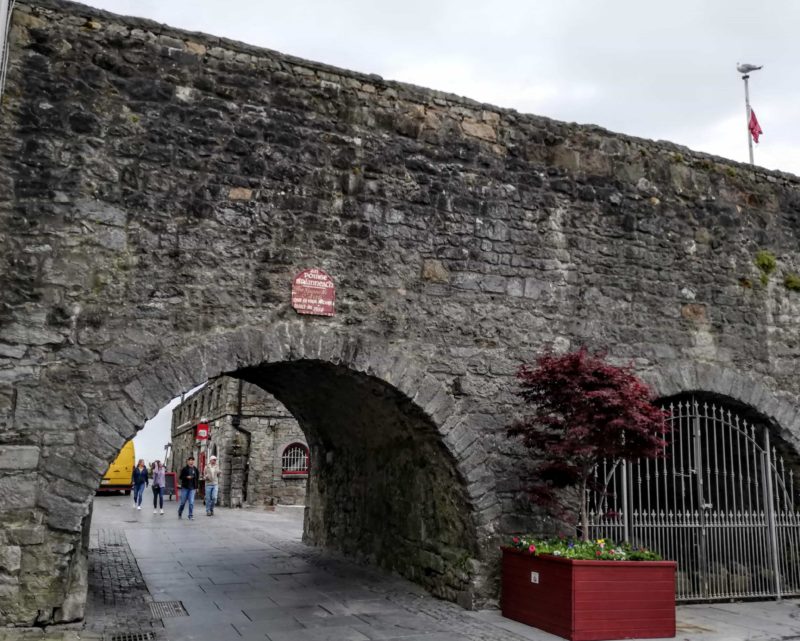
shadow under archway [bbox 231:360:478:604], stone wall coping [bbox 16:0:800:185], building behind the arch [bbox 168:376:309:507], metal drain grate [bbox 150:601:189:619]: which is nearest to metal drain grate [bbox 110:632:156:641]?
metal drain grate [bbox 150:601:189:619]

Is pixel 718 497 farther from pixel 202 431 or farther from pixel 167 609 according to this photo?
pixel 202 431

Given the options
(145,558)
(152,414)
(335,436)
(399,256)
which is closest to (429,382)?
(399,256)

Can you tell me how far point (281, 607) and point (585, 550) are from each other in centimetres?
272

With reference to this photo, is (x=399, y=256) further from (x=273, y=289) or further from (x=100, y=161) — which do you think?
(x=100, y=161)

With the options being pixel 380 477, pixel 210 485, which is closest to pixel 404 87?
pixel 380 477

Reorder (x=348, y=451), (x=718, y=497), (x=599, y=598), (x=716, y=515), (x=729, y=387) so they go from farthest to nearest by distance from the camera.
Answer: (x=348, y=451)
(x=729, y=387)
(x=716, y=515)
(x=718, y=497)
(x=599, y=598)

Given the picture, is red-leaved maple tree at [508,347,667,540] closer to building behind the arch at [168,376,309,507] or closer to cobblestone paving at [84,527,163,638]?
cobblestone paving at [84,527,163,638]

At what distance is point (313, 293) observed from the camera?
684 centimetres

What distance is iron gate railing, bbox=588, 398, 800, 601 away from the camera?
7777mm

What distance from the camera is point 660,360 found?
Answer: 819 centimetres

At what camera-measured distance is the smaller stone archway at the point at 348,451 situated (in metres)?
5.75

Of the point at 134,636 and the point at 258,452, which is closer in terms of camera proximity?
the point at 134,636

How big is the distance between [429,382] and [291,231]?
6.19 feet

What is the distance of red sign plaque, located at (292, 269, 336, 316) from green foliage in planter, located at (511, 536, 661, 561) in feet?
8.86
